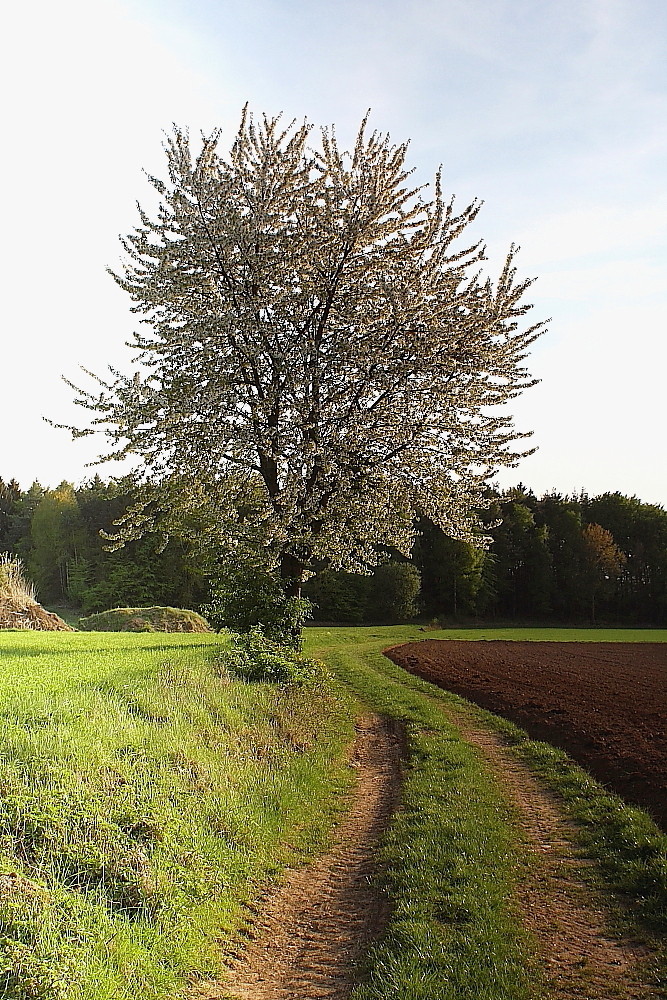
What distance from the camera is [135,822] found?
560cm

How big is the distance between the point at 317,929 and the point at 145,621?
2836 cm

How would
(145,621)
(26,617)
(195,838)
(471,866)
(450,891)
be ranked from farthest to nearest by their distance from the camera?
(145,621) < (26,617) < (471,866) < (195,838) < (450,891)

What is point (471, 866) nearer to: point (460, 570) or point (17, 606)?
point (17, 606)

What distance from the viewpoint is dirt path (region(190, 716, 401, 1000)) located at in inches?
188

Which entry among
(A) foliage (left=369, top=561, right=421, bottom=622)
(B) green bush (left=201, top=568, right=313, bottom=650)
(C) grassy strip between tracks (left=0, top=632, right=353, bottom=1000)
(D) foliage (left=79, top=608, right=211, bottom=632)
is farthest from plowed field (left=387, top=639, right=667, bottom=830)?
(A) foliage (left=369, top=561, right=421, bottom=622)

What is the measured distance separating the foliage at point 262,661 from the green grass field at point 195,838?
1.78 meters

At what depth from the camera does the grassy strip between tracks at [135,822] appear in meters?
4.26

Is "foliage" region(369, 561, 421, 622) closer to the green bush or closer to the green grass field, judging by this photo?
the green bush

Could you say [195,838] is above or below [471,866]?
above

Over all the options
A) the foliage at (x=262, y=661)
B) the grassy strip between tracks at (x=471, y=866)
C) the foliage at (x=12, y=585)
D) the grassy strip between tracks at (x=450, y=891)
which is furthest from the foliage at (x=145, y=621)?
the grassy strip between tracks at (x=450, y=891)

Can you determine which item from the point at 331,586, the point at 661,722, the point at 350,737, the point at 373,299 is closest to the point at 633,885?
the point at 350,737

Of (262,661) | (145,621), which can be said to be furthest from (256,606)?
(145,621)

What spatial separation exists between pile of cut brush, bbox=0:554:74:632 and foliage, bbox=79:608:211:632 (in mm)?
5377

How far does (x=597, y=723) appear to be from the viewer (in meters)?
12.7
